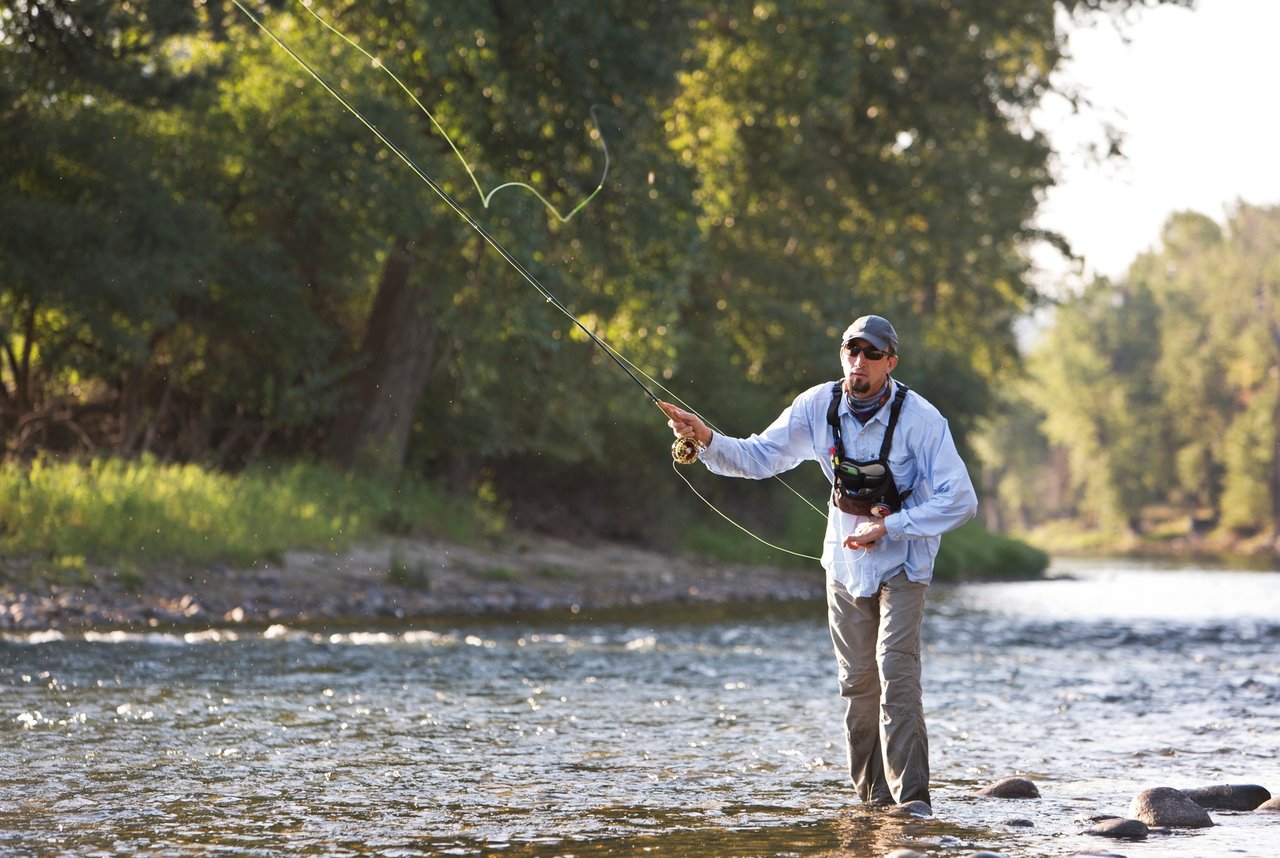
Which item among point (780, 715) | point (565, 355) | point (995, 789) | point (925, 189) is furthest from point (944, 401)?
point (995, 789)

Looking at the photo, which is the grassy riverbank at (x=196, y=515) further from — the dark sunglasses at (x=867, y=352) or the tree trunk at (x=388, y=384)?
the dark sunglasses at (x=867, y=352)

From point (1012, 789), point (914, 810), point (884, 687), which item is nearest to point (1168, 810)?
point (1012, 789)

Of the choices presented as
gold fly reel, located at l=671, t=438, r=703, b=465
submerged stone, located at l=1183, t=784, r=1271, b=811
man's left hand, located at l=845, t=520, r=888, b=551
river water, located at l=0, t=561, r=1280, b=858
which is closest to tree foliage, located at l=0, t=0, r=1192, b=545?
river water, located at l=0, t=561, r=1280, b=858

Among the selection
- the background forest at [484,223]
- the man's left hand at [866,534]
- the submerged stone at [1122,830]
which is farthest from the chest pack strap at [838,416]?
the background forest at [484,223]

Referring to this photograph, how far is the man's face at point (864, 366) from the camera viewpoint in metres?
6.57

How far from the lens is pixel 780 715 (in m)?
10.4

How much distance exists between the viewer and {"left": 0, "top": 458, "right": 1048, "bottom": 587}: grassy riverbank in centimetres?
1655

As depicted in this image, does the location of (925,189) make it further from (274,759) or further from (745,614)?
(274,759)

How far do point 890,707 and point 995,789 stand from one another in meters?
1.09

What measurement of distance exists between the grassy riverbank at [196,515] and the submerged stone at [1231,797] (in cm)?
1158

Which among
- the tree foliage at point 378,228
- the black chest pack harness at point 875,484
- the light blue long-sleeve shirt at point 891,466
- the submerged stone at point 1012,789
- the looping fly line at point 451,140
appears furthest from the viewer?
the tree foliage at point 378,228

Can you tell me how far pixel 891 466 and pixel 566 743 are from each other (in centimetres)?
300

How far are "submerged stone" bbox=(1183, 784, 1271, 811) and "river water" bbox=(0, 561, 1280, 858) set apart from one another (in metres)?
0.21

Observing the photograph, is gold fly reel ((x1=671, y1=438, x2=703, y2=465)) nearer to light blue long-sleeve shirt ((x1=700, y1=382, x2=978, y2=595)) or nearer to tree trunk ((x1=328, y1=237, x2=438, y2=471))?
light blue long-sleeve shirt ((x1=700, y1=382, x2=978, y2=595))
